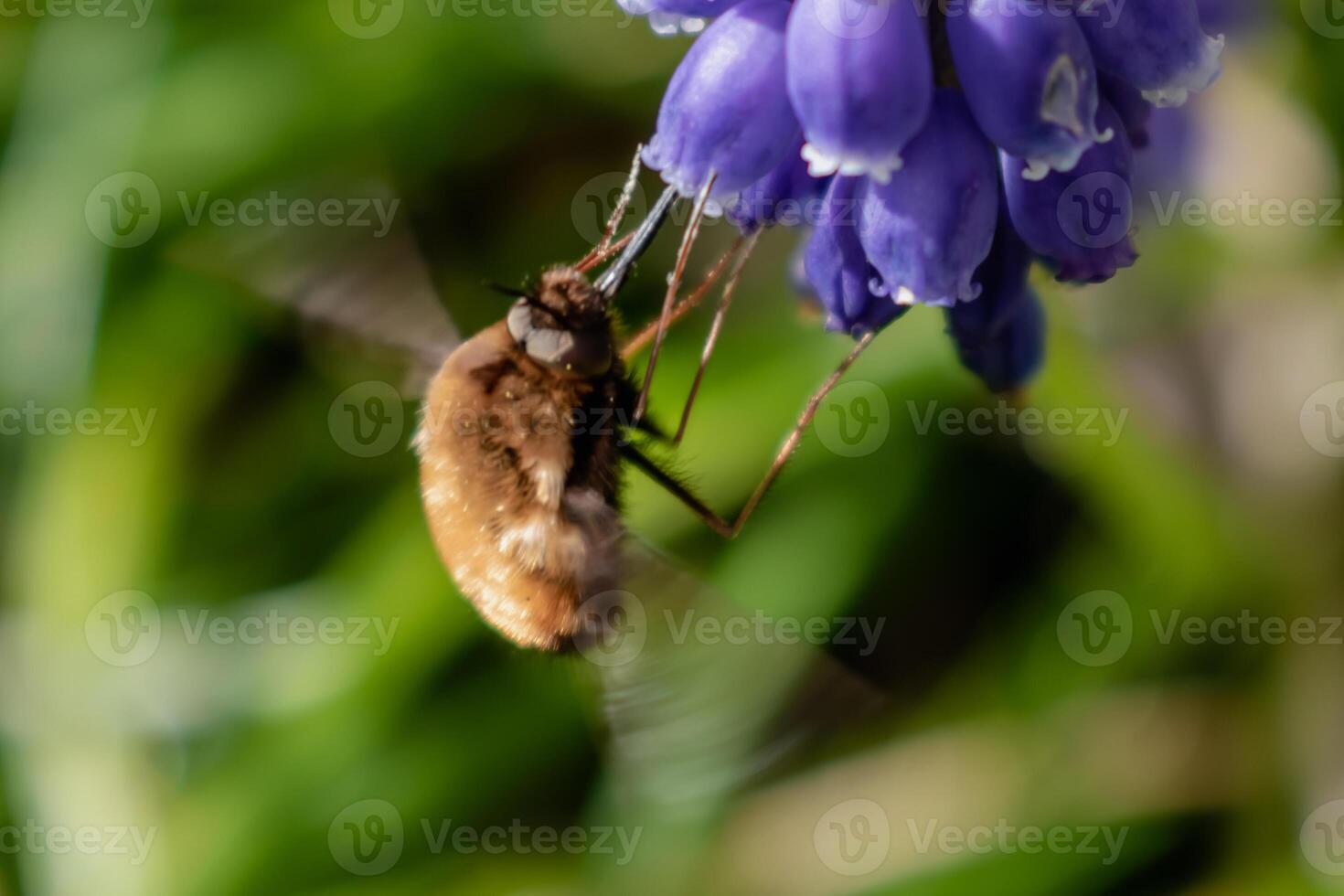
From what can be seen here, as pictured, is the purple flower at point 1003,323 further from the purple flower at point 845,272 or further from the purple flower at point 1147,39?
the purple flower at point 1147,39

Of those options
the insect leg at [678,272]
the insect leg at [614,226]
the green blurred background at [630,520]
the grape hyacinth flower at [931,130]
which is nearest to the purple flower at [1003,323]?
the grape hyacinth flower at [931,130]

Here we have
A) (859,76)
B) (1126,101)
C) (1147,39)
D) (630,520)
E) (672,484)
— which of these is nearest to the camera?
(859,76)

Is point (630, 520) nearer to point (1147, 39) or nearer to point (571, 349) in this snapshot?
point (571, 349)

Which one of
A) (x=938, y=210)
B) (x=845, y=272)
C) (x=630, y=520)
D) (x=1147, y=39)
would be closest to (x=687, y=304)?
(x=845, y=272)

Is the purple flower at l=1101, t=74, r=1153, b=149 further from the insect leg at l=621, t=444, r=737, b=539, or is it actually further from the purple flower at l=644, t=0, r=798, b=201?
the insect leg at l=621, t=444, r=737, b=539

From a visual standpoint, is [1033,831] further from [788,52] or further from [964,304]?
[788,52]

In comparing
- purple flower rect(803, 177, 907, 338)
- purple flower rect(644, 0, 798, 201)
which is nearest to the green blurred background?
purple flower rect(803, 177, 907, 338)

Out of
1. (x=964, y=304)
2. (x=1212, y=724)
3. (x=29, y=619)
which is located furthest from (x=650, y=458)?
(x=29, y=619)
